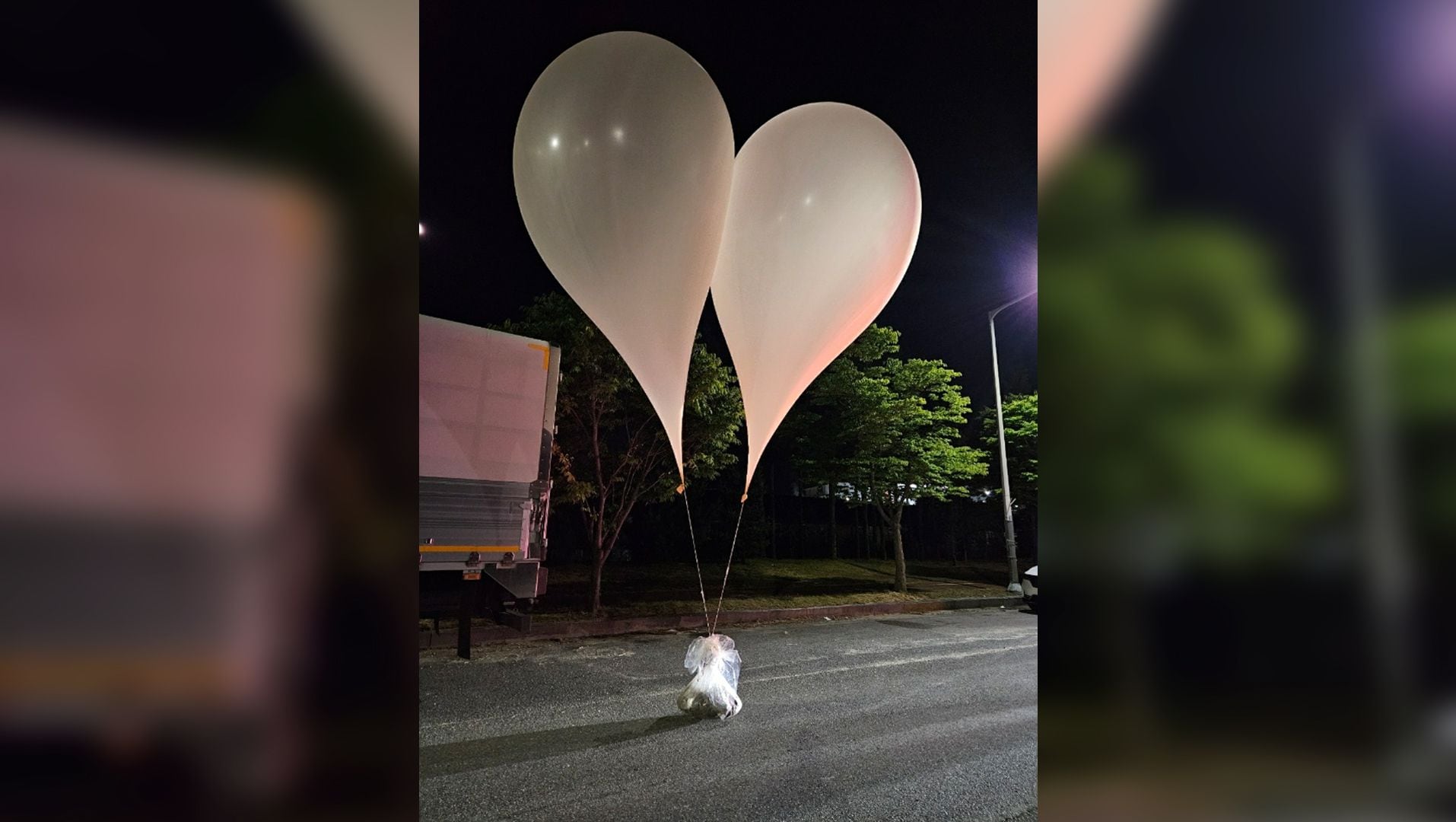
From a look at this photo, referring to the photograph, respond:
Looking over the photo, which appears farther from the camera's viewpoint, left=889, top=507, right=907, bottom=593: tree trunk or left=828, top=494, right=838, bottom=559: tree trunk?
left=828, top=494, right=838, bottom=559: tree trunk

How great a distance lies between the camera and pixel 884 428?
1505cm

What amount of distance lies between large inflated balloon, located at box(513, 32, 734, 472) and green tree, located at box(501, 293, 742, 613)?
714 centimetres

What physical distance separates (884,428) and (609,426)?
5.93m

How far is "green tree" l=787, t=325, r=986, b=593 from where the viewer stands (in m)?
15.1

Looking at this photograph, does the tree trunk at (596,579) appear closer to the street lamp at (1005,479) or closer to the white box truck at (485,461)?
the white box truck at (485,461)
